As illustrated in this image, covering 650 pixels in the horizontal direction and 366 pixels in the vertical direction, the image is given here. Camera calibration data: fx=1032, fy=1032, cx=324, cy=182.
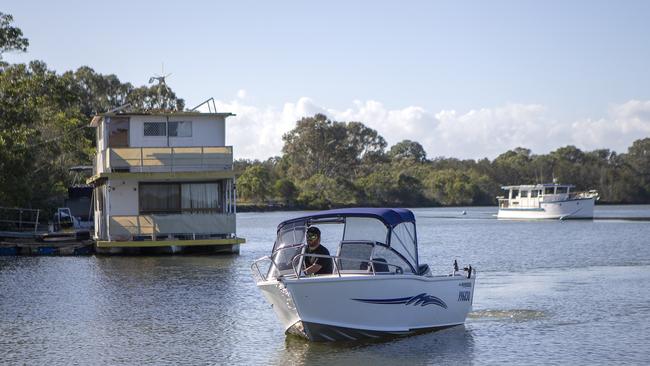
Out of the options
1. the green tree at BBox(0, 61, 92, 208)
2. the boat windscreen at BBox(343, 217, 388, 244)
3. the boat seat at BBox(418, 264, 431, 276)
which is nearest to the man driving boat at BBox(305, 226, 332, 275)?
the boat windscreen at BBox(343, 217, 388, 244)

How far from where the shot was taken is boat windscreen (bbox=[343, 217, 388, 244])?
20639mm

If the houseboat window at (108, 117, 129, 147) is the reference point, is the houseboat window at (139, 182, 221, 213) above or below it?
below

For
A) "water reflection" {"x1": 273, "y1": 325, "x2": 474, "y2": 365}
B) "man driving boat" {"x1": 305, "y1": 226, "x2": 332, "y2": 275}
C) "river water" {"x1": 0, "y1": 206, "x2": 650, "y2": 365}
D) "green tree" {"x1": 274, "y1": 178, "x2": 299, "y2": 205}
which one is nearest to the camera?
"water reflection" {"x1": 273, "y1": 325, "x2": 474, "y2": 365}

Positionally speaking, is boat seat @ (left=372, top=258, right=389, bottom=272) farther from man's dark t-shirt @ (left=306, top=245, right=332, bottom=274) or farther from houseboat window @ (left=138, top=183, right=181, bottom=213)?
houseboat window @ (left=138, top=183, right=181, bottom=213)

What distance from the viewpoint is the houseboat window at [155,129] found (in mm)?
44125

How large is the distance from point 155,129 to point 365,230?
25.0 metres

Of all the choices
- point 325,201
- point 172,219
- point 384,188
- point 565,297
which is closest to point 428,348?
point 565,297

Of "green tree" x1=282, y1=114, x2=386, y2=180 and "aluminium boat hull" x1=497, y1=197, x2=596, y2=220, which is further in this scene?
"green tree" x1=282, y1=114, x2=386, y2=180

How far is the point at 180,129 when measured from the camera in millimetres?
44219

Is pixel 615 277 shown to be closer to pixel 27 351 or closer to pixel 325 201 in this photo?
pixel 27 351

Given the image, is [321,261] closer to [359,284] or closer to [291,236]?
→ [359,284]

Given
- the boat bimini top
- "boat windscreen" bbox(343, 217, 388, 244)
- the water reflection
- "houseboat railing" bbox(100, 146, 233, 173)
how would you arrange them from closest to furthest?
the water reflection → the boat bimini top → "boat windscreen" bbox(343, 217, 388, 244) → "houseboat railing" bbox(100, 146, 233, 173)

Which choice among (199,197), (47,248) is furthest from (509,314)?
(47,248)

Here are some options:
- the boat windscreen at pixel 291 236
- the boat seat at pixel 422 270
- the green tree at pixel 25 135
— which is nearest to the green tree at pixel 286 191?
the green tree at pixel 25 135
